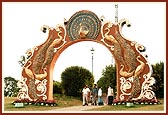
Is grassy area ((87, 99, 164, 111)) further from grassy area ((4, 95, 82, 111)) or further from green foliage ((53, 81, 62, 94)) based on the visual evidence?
green foliage ((53, 81, 62, 94))

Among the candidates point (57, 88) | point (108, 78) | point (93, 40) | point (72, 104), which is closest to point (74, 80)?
point (57, 88)

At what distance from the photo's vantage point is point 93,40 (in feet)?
60.0

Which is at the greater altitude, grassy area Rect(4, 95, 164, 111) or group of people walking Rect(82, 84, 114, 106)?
group of people walking Rect(82, 84, 114, 106)

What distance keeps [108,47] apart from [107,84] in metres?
4.62

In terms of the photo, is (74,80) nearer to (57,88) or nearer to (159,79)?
(57,88)

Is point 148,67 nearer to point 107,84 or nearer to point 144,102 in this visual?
point 144,102

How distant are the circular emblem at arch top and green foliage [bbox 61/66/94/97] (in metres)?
4.52

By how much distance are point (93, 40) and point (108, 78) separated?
4.43 metres

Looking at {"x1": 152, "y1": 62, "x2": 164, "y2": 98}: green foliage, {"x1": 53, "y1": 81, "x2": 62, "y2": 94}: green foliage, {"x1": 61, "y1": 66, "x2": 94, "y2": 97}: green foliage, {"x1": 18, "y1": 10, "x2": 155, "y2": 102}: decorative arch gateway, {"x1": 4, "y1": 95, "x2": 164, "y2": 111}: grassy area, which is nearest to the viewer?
{"x1": 4, "y1": 95, "x2": 164, "y2": 111}: grassy area

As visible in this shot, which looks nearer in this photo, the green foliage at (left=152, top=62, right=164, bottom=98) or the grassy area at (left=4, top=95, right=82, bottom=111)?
the grassy area at (left=4, top=95, right=82, bottom=111)

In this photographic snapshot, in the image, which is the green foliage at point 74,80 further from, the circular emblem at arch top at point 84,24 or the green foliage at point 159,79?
the circular emblem at arch top at point 84,24

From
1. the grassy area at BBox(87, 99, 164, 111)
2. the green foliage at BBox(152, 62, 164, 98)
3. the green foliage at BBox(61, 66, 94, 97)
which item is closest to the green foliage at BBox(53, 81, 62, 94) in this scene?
the green foliage at BBox(61, 66, 94, 97)

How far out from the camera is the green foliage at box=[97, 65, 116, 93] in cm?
2227

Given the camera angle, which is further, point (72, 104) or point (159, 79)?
point (159, 79)
